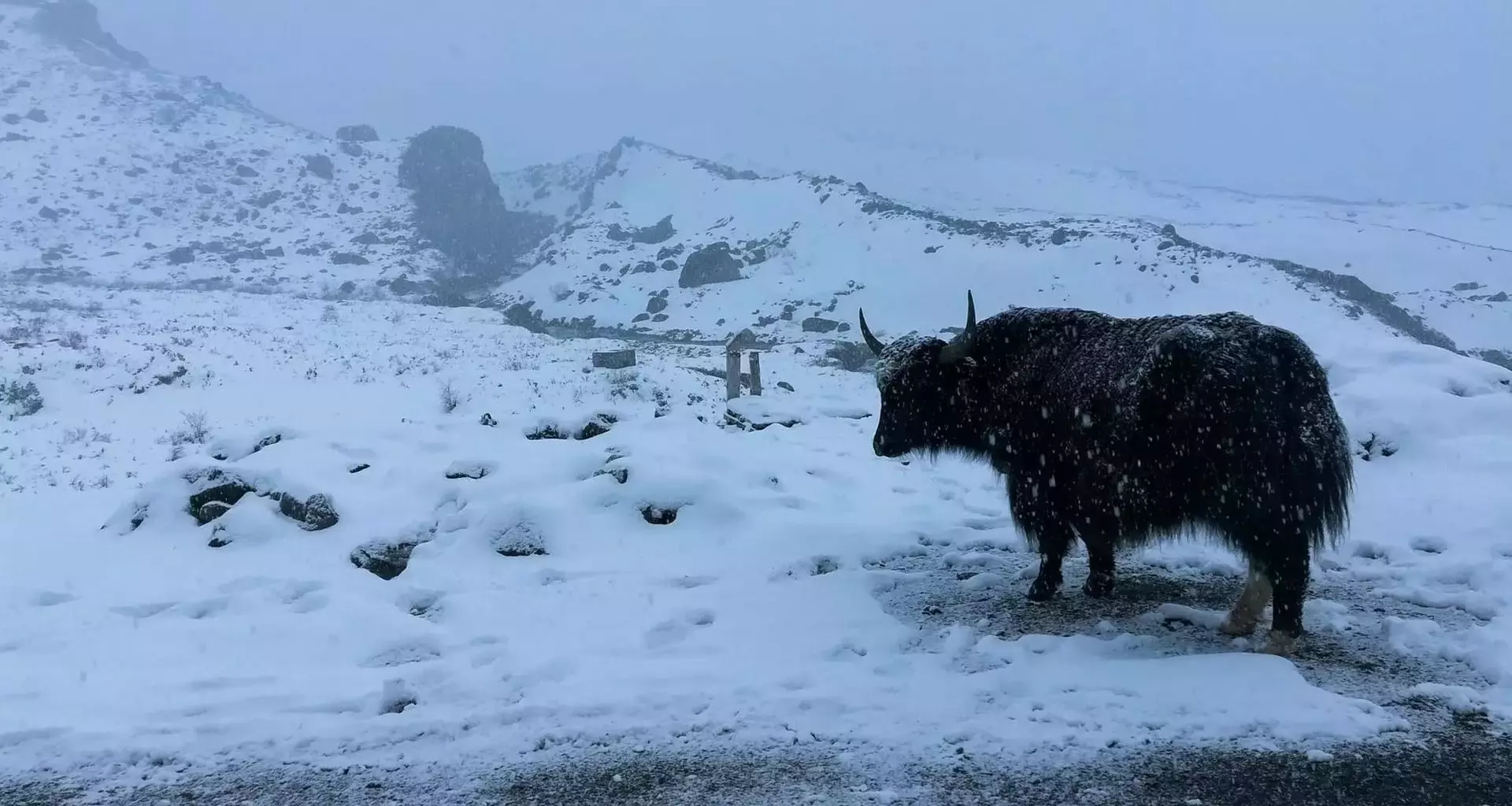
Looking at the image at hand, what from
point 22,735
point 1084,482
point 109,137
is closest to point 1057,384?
point 1084,482

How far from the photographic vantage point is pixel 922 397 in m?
5.17

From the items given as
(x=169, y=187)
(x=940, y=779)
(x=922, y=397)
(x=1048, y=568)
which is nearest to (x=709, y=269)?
(x=922, y=397)

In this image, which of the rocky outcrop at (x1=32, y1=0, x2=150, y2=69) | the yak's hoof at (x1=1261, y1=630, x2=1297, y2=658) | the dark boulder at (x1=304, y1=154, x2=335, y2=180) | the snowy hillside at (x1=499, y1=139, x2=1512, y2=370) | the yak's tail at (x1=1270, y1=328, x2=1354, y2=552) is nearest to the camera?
the yak's tail at (x1=1270, y1=328, x2=1354, y2=552)

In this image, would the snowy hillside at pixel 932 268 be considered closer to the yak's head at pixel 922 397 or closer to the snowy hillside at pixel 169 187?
the snowy hillside at pixel 169 187

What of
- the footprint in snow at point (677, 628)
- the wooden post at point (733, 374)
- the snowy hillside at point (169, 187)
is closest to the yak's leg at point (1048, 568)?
the footprint in snow at point (677, 628)

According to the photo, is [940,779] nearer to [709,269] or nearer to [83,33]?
[709,269]

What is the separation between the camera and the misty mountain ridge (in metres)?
29.0

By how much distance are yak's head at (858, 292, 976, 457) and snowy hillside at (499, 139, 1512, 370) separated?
71.2 feet

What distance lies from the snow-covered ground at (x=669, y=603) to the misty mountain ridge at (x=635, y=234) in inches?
762

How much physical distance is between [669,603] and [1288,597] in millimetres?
3302

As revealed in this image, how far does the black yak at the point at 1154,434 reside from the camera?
3.72 metres

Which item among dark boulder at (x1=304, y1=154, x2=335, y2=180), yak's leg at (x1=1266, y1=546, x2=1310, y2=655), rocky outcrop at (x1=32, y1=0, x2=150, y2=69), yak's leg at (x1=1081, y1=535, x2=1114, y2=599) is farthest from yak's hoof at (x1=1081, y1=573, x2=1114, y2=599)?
rocky outcrop at (x1=32, y1=0, x2=150, y2=69)

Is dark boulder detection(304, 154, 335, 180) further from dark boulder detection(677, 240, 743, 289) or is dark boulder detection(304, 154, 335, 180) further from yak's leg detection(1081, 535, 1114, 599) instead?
yak's leg detection(1081, 535, 1114, 599)

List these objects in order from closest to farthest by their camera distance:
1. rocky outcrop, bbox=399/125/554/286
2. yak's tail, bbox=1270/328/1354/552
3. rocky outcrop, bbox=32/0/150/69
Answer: yak's tail, bbox=1270/328/1354/552
rocky outcrop, bbox=399/125/554/286
rocky outcrop, bbox=32/0/150/69
